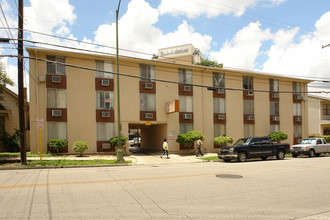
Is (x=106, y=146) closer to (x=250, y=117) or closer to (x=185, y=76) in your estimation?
(x=185, y=76)

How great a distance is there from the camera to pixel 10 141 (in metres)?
24.6

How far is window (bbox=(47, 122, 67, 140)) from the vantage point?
2102 cm

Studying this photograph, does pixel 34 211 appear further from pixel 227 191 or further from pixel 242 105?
pixel 242 105

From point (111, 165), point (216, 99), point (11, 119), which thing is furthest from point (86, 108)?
point (216, 99)

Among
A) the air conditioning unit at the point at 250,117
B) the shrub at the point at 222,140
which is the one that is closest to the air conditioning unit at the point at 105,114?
the shrub at the point at 222,140

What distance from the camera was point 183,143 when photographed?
81.2 feet

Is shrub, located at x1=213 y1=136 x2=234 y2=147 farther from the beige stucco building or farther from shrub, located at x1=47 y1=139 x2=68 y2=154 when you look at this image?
the beige stucco building

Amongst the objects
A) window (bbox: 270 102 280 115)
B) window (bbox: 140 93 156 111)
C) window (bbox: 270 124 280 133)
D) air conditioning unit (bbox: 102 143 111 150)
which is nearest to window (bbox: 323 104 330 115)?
window (bbox: 270 102 280 115)

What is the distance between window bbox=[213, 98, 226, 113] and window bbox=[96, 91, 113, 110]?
10.7 meters

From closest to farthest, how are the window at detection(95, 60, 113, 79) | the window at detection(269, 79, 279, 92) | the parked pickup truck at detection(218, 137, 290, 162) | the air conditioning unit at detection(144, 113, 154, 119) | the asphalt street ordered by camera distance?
the asphalt street → the parked pickup truck at detection(218, 137, 290, 162) → the window at detection(95, 60, 113, 79) → the air conditioning unit at detection(144, 113, 154, 119) → the window at detection(269, 79, 279, 92)

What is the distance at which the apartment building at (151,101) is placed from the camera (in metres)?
21.1

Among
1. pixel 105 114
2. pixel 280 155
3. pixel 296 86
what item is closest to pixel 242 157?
pixel 280 155

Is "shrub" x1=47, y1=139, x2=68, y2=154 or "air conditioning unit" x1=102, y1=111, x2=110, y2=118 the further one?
"air conditioning unit" x1=102, y1=111, x2=110, y2=118

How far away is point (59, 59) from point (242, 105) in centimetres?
1884
